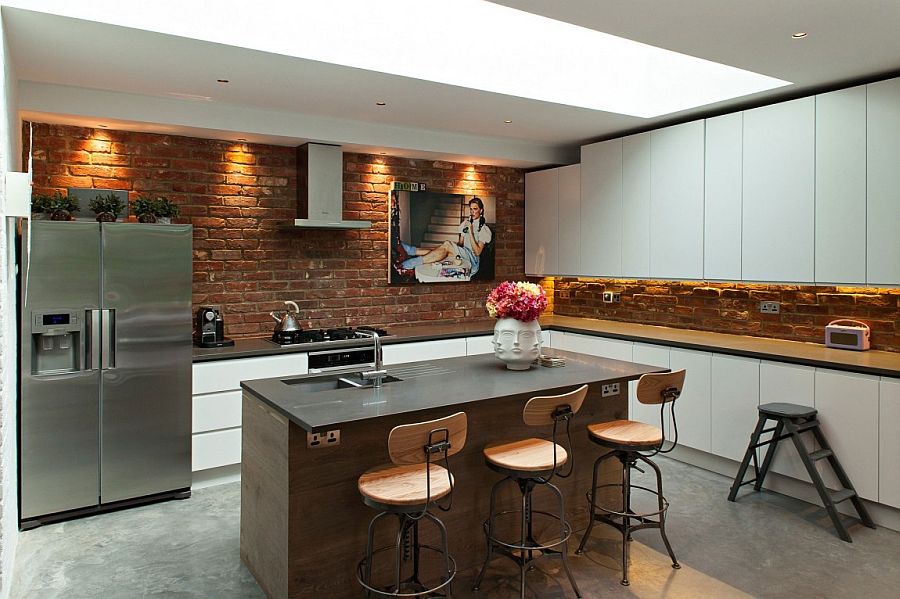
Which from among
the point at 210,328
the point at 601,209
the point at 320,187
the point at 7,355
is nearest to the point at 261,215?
the point at 320,187

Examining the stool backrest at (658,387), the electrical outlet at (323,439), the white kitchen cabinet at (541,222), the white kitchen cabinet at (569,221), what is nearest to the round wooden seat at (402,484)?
the electrical outlet at (323,439)

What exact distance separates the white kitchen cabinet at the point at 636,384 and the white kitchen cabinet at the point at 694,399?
0.09 m

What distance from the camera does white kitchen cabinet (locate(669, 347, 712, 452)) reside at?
4695 millimetres

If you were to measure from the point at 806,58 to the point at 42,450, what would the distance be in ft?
16.5

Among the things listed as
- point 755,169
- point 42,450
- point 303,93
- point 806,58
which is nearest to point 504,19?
point 303,93

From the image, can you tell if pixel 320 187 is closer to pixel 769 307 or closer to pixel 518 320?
pixel 518 320

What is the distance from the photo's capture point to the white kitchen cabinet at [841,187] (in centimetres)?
403

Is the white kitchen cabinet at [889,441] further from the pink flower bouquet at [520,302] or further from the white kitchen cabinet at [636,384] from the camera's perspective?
the pink flower bouquet at [520,302]

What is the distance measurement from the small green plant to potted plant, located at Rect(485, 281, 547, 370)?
2489 millimetres

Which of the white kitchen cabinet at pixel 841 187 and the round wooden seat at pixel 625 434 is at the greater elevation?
the white kitchen cabinet at pixel 841 187

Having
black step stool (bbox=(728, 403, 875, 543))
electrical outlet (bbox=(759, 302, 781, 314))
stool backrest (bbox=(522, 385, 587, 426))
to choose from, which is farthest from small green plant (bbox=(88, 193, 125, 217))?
electrical outlet (bbox=(759, 302, 781, 314))

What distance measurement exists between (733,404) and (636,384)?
2.78 feet

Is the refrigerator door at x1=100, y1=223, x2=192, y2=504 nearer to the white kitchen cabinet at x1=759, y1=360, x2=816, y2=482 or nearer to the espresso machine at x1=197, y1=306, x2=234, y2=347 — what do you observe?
the espresso machine at x1=197, y1=306, x2=234, y2=347

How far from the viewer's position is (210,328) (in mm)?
4750
